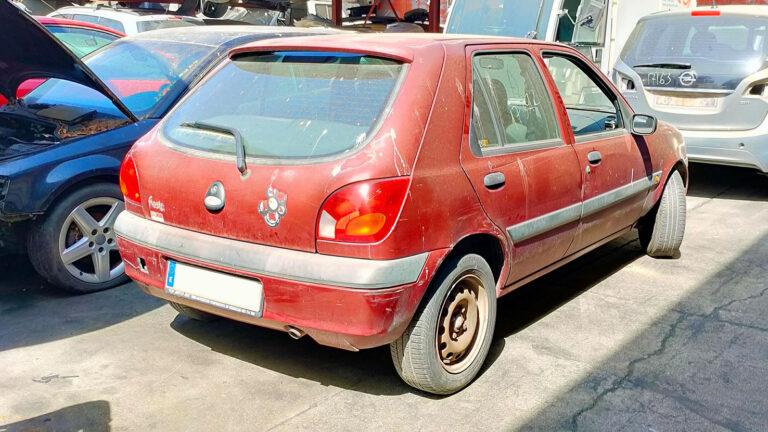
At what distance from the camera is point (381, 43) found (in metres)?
3.26

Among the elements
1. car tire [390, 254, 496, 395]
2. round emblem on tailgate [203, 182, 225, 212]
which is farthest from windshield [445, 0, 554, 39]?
round emblem on tailgate [203, 182, 225, 212]

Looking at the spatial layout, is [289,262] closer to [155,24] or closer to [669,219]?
[669,219]

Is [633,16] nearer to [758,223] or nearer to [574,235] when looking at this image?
A: [758,223]

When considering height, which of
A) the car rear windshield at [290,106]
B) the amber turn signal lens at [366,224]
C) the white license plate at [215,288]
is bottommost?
the white license plate at [215,288]

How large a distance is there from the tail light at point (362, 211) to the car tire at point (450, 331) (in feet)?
1.38

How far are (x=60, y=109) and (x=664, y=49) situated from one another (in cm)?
556

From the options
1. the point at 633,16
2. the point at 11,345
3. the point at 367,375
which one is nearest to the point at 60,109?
the point at 11,345

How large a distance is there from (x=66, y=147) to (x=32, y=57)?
1.83 feet

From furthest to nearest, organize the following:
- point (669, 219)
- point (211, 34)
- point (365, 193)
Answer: point (211, 34)
point (669, 219)
point (365, 193)

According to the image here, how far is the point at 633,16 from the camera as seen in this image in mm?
9719

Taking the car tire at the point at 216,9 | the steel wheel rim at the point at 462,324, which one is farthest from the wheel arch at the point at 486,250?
the car tire at the point at 216,9

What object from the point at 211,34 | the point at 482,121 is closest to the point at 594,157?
the point at 482,121

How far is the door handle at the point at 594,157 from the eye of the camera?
4047 millimetres

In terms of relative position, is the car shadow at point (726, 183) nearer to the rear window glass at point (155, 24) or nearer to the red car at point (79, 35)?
the red car at point (79, 35)
